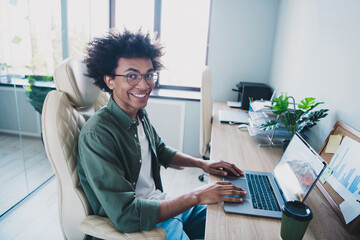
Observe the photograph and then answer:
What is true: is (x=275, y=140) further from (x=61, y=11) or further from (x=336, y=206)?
(x=61, y=11)

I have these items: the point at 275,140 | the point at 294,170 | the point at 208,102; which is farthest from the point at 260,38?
the point at 294,170

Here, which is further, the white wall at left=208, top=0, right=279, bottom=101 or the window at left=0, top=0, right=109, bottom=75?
the white wall at left=208, top=0, right=279, bottom=101

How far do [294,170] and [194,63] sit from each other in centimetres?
234

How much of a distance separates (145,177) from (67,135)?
40 cm

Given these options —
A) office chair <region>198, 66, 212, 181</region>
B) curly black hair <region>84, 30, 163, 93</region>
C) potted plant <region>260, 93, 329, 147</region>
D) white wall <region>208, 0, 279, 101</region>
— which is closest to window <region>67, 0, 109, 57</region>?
white wall <region>208, 0, 279, 101</region>

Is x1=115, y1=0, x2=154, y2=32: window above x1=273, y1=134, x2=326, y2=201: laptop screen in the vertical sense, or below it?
above

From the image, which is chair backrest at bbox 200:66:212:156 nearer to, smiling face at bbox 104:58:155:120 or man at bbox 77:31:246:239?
man at bbox 77:31:246:239

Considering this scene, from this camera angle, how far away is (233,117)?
7.02ft

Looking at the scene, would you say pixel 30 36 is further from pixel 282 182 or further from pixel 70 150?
pixel 282 182

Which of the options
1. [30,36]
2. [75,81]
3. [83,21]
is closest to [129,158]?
[75,81]

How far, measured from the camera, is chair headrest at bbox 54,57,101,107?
1039mm

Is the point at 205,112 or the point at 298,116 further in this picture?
the point at 205,112

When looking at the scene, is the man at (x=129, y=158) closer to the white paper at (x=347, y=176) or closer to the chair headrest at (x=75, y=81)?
the chair headrest at (x=75, y=81)

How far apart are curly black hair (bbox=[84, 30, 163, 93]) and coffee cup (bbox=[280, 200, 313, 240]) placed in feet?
2.72
